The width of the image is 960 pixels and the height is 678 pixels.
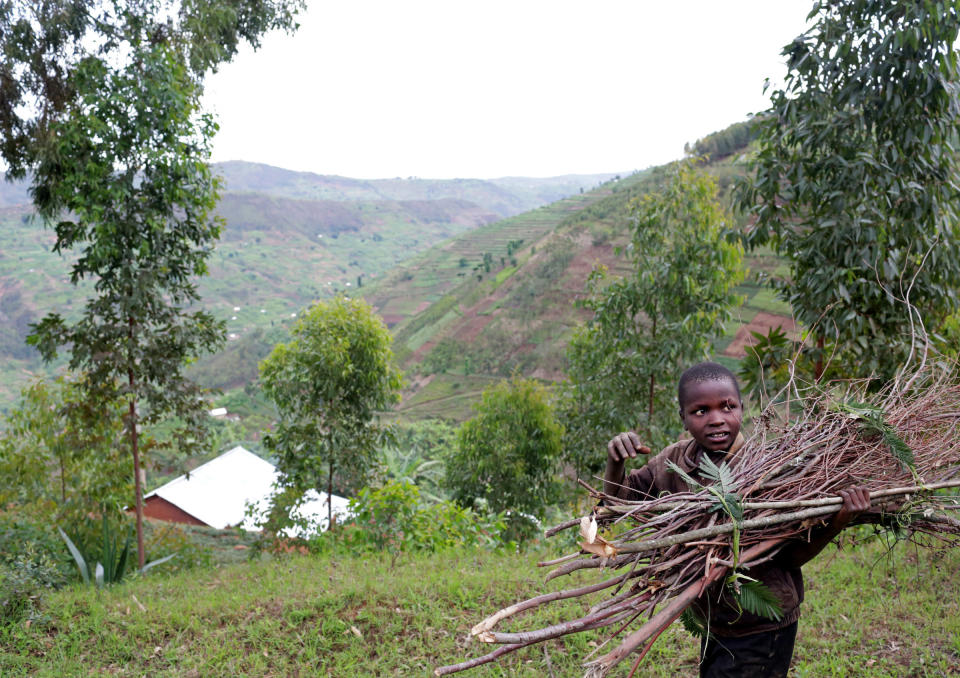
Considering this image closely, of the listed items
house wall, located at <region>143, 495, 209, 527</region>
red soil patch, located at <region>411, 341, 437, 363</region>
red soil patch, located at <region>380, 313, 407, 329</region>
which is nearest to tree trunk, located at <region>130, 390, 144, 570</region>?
house wall, located at <region>143, 495, 209, 527</region>

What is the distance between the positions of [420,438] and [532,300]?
17.1 metres

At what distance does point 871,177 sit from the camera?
408 cm

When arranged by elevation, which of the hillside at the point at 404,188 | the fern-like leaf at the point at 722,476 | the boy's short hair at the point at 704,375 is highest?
the hillside at the point at 404,188

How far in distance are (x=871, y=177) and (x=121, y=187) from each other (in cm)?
572

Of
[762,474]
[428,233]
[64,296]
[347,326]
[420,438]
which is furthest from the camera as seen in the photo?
[428,233]

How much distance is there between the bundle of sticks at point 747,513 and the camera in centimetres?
149

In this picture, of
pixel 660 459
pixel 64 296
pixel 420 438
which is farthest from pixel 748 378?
pixel 64 296

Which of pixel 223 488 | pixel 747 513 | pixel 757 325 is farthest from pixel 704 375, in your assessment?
pixel 757 325

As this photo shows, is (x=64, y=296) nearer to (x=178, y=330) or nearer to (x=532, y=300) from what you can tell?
(x=532, y=300)

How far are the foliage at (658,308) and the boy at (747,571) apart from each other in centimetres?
461

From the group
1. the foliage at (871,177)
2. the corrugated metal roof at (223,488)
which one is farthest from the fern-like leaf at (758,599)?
the corrugated metal roof at (223,488)

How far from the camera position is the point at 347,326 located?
805cm

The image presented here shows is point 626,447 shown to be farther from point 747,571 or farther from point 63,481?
point 63,481

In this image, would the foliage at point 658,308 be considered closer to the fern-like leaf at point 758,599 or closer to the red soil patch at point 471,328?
the fern-like leaf at point 758,599
